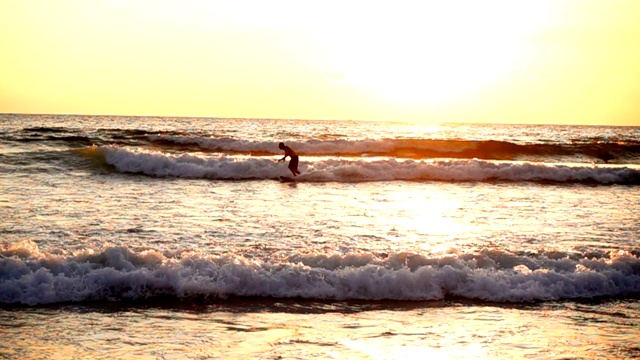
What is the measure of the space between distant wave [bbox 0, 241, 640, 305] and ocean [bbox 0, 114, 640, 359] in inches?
0.9

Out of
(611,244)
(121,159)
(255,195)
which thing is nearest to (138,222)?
(255,195)

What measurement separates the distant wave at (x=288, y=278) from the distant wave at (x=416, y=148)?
2667 centimetres

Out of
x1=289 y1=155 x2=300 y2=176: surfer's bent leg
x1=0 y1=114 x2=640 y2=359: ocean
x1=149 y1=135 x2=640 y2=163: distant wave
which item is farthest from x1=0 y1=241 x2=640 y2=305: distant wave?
x1=149 y1=135 x2=640 y2=163: distant wave

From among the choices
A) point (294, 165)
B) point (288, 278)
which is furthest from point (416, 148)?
point (288, 278)

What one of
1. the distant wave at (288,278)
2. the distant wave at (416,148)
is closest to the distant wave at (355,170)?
the distant wave at (416,148)

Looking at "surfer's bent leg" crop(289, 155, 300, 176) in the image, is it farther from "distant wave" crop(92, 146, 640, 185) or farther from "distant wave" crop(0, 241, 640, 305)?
"distant wave" crop(0, 241, 640, 305)

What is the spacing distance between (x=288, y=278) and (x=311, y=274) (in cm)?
35

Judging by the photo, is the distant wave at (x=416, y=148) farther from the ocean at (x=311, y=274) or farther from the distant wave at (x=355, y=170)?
the ocean at (x=311, y=274)

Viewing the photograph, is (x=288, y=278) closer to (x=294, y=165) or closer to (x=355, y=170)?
(x=294, y=165)

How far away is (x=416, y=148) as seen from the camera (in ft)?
133

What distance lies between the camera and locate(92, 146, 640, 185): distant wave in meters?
25.8

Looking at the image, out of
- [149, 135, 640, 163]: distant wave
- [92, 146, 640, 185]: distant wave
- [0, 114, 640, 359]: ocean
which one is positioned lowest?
[0, 114, 640, 359]: ocean

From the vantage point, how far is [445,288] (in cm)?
980

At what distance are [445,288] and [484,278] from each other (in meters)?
0.60
